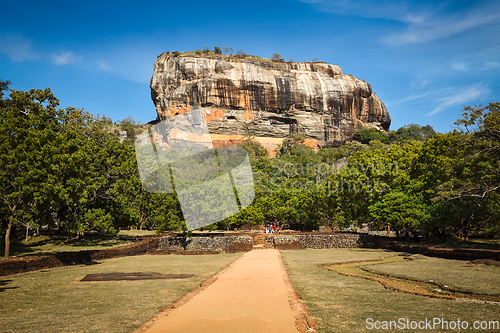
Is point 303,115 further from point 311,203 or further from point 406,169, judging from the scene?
point 406,169

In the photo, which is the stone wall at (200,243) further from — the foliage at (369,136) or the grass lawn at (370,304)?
the foliage at (369,136)

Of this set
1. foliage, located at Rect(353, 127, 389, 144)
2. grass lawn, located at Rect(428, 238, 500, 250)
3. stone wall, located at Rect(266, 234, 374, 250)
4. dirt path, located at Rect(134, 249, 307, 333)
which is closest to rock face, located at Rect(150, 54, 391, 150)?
foliage, located at Rect(353, 127, 389, 144)

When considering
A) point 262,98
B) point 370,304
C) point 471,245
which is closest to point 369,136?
point 262,98

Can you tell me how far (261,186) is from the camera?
42688 mm

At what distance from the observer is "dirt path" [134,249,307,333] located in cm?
535

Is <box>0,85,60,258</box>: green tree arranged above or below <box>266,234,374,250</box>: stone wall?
above

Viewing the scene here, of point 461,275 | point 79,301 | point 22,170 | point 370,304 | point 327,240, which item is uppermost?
point 22,170

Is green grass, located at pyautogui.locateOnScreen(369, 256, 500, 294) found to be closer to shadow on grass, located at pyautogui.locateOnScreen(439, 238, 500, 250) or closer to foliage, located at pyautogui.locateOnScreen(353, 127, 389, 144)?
shadow on grass, located at pyautogui.locateOnScreen(439, 238, 500, 250)

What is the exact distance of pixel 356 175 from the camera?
2470 centimetres

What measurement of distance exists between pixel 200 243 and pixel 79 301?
16.3 metres

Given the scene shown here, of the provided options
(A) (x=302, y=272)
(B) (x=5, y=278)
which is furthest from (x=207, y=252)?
(B) (x=5, y=278)

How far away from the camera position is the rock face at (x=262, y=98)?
7138 cm

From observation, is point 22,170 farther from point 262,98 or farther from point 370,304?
point 262,98

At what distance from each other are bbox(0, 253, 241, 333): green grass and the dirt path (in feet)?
1.60
